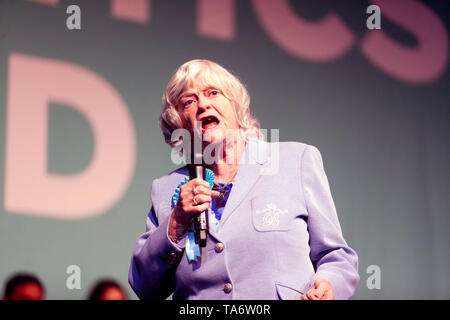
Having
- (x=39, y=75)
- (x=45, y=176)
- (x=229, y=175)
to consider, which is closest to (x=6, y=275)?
(x=45, y=176)

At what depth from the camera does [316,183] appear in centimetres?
184

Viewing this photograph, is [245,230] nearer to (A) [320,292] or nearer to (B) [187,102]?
(A) [320,292]

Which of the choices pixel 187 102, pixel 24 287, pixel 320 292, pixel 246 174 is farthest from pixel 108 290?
pixel 320 292

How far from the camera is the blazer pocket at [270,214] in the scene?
1.72 meters

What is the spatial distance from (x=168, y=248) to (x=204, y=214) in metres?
0.17

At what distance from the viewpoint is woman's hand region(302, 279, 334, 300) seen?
1.56m

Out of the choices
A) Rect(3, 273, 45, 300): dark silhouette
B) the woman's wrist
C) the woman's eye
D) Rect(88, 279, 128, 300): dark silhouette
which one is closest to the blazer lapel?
the woman's wrist

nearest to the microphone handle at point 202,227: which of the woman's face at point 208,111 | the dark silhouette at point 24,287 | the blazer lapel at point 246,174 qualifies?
the blazer lapel at point 246,174

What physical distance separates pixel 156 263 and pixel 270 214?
35cm

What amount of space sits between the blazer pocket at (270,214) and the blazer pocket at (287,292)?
0.15 m

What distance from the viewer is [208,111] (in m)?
1.99

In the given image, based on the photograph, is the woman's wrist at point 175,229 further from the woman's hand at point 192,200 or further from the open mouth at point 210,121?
the open mouth at point 210,121

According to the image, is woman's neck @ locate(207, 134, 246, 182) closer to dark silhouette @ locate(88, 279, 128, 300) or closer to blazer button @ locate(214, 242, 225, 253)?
Result: blazer button @ locate(214, 242, 225, 253)
